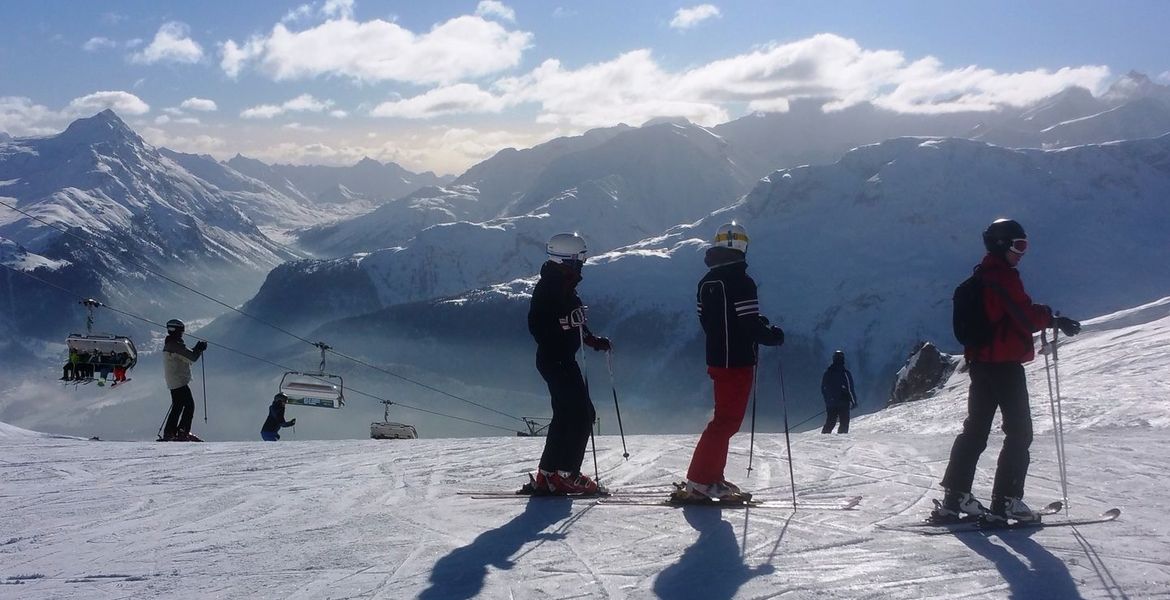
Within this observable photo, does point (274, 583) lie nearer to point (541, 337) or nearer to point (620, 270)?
point (541, 337)

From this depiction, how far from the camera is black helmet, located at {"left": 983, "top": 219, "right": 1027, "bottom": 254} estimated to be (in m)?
7.02

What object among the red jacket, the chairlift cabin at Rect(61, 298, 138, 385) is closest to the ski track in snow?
the red jacket

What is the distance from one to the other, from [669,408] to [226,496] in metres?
145

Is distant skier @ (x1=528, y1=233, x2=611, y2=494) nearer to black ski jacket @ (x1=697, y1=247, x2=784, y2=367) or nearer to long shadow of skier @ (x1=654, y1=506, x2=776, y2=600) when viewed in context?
black ski jacket @ (x1=697, y1=247, x2=784, y2=367)

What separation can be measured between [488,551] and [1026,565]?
3640 millimetres

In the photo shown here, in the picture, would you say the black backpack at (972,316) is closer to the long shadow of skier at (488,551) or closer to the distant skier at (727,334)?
the distant skier at (727,334)

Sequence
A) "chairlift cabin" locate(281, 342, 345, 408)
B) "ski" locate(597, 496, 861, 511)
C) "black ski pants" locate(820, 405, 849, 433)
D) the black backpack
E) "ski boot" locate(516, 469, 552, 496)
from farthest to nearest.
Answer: "chairlift cabin" locate(281, 342, 345, 408) < "black ski pants" locate(820, 405, 849, 433) < "ski boot" locate(516, 469, 552, 496) < "ski" locate(597, 496, 861, 511) < the black backpack

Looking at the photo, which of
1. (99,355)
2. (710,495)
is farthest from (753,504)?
(99,355)

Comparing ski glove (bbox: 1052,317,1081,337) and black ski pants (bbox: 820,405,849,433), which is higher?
ski glove (bbox: 1052,317,1081,337)

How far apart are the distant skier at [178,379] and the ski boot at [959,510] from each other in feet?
41.8

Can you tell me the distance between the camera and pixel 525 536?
7090 mm

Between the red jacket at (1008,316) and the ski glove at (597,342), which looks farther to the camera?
the ski glove at (597,342)

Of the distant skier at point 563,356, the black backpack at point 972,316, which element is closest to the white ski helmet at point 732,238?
the distant skier at point 563,356

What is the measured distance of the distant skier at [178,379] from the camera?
51.7 feet
